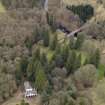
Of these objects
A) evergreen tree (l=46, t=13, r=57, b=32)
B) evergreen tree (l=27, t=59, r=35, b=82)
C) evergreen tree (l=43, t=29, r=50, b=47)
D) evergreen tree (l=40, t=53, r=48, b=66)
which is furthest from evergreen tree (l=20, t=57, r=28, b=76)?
evergreen tree (l=46, t=13, r=57, b=32)

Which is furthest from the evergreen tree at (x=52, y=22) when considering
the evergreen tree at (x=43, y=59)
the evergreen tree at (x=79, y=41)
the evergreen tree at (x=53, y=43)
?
the evergreen tree at (x=43, y=59)

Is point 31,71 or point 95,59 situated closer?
point 31,71

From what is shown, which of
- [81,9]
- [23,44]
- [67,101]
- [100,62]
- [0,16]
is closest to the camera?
[67,101]

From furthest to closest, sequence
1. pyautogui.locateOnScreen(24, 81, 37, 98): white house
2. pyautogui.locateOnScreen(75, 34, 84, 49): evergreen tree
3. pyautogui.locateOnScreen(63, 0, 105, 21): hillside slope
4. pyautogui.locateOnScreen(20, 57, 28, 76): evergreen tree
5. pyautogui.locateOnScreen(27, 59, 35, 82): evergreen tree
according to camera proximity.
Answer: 1. pyautogui.locateOnScreen(63, 0, 105, 21): hillside slope
2. pyautogui.locateOnScreen(75, 34, 84, 49): evergreen tree
3. pyautogui.locateOnScreen(20, 57, 28, 76): evergreen tree
4. pyautogui.locateOnScreen(27, 59, 35, 82): evergreen tree
5. pyautogui.locateOnScreen(24, 81, 37, 98): white house

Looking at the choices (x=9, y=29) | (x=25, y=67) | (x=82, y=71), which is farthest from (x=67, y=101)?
(x=9, y=29)

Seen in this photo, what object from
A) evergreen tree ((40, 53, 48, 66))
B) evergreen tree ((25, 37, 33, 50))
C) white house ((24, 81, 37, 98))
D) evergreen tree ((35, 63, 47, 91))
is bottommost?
white house ((24, 81, 37, 98))

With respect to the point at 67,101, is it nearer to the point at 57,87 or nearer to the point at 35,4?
the point at 57,87

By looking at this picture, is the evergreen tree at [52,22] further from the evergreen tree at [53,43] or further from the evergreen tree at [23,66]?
the evergreen tree at [23,66]

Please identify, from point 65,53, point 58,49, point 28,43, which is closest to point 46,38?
point 28,43

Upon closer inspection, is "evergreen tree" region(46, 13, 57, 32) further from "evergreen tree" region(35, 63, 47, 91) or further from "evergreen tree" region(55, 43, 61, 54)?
"evergreen tree" region(35, 63, 47, 91)

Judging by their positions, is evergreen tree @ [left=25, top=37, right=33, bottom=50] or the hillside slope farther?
the hillside slope

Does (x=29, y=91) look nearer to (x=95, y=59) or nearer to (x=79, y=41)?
(x=95, y=59)
